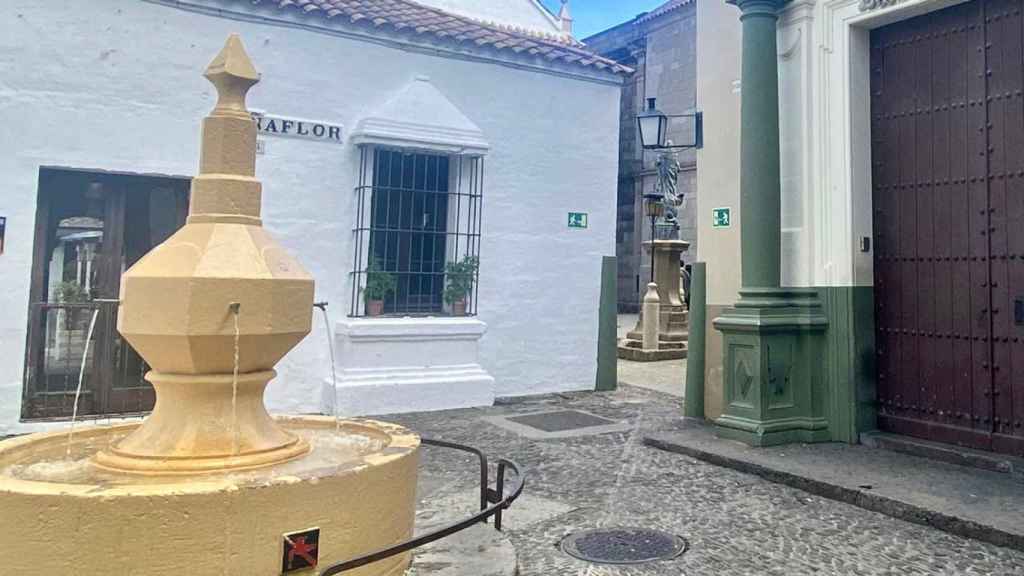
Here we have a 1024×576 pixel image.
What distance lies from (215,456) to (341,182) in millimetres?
5598

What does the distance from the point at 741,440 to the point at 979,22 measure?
3.64m

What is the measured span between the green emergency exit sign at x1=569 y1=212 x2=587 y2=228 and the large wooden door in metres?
3.97

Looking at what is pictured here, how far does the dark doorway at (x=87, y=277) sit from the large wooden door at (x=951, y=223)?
658 centimetres

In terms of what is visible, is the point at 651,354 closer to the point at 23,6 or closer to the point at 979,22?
the point at 979,22

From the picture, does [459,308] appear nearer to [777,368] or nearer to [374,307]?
[374,307]

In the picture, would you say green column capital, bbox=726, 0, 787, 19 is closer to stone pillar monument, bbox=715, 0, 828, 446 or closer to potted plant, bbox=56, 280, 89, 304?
stone pillar monument, bbox=715, 0, 828, 446

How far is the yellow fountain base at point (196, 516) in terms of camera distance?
1.93m

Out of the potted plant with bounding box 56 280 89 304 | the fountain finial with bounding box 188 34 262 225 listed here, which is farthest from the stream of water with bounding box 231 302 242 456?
the potted plant with bounding box 56 280 89 304

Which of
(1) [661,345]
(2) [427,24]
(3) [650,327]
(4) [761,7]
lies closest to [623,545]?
(4) [761,7]

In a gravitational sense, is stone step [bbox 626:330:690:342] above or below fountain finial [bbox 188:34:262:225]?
below

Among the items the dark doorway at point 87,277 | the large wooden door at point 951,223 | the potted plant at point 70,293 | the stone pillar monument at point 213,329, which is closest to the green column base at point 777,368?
the large wooden door at point 951,223

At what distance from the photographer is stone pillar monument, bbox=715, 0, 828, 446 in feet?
18.6

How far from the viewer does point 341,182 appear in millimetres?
7648

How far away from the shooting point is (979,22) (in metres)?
5.16
